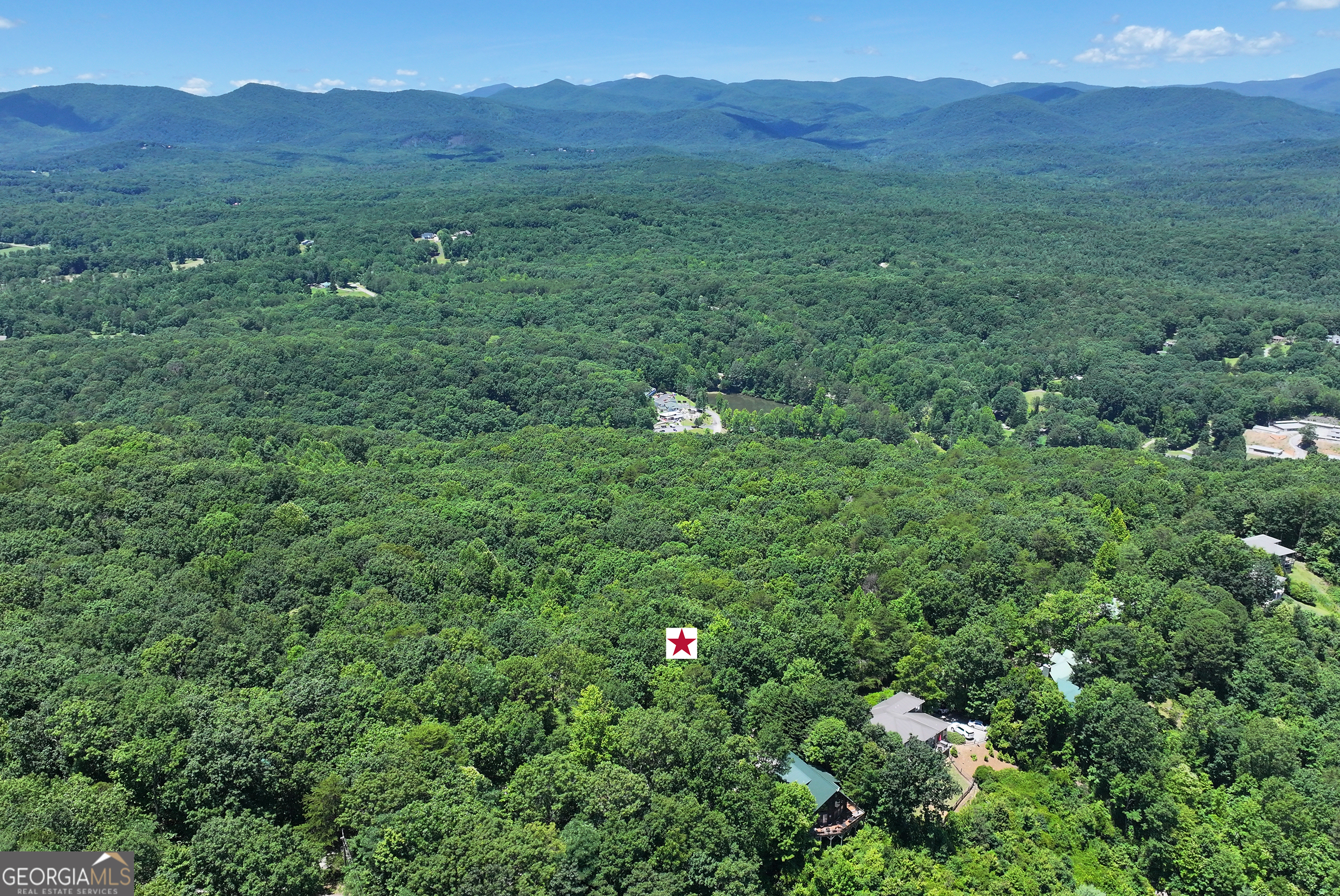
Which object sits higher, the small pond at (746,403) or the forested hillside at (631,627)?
the forested hillside at (631,627)

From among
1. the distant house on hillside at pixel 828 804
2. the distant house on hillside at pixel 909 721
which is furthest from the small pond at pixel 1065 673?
the distant house on hillside at pixel 828 804

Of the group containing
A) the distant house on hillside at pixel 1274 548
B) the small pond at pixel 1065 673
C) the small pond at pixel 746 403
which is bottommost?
the small pond at pixel 746 403

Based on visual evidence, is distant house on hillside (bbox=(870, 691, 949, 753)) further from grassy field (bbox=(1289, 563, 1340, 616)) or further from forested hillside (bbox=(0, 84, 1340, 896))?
grassy field (bbox=(1289, 563, 1340, 616))

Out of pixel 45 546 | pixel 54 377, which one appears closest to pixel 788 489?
pixel 45 546

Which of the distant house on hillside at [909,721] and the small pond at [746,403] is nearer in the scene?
the distant house on hillside at [909,721]

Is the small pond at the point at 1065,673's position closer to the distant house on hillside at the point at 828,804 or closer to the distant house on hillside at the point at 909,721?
the distant house on hillside at the point at 909,721

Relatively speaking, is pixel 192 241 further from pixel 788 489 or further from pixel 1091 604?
pixel 1091 604
